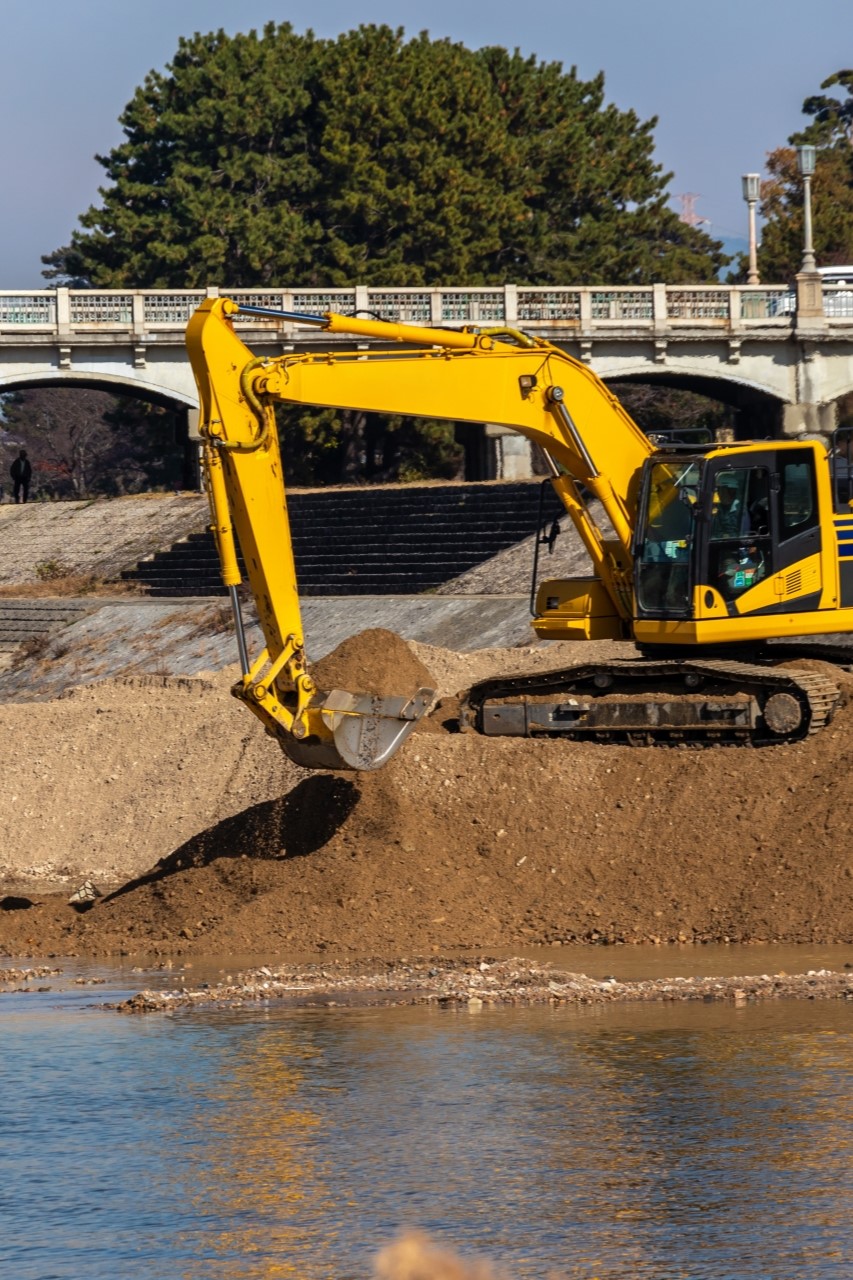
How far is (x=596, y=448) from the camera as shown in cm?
1966

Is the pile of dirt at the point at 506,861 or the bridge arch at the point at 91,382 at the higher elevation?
the bridge arch at the point at 91,382

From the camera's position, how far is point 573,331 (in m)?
51.7

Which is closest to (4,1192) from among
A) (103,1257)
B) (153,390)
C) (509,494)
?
(103,1257)

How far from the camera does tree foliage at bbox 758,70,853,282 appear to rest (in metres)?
69.1

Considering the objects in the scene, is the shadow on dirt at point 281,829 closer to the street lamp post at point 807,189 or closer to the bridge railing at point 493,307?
the street lamp post at point 807,189

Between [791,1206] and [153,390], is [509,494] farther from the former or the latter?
[791,1206]

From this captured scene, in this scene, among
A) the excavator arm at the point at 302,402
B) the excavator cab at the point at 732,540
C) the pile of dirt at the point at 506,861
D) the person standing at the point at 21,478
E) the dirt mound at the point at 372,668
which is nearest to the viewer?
the excavator arm at the point at 302,402

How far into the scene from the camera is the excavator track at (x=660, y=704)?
62.7 ft

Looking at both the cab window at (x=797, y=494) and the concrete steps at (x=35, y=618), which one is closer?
the cab window at (x=797, y=494)

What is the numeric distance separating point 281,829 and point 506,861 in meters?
2.10

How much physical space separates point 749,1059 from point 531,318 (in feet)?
135

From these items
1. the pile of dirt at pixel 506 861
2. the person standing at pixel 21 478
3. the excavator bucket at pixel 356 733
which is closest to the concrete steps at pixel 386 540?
the person standing at pixel 21 478

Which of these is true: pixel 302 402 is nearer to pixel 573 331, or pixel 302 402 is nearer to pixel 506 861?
pixel 506 861

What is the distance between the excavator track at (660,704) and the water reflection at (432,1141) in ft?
18.0
